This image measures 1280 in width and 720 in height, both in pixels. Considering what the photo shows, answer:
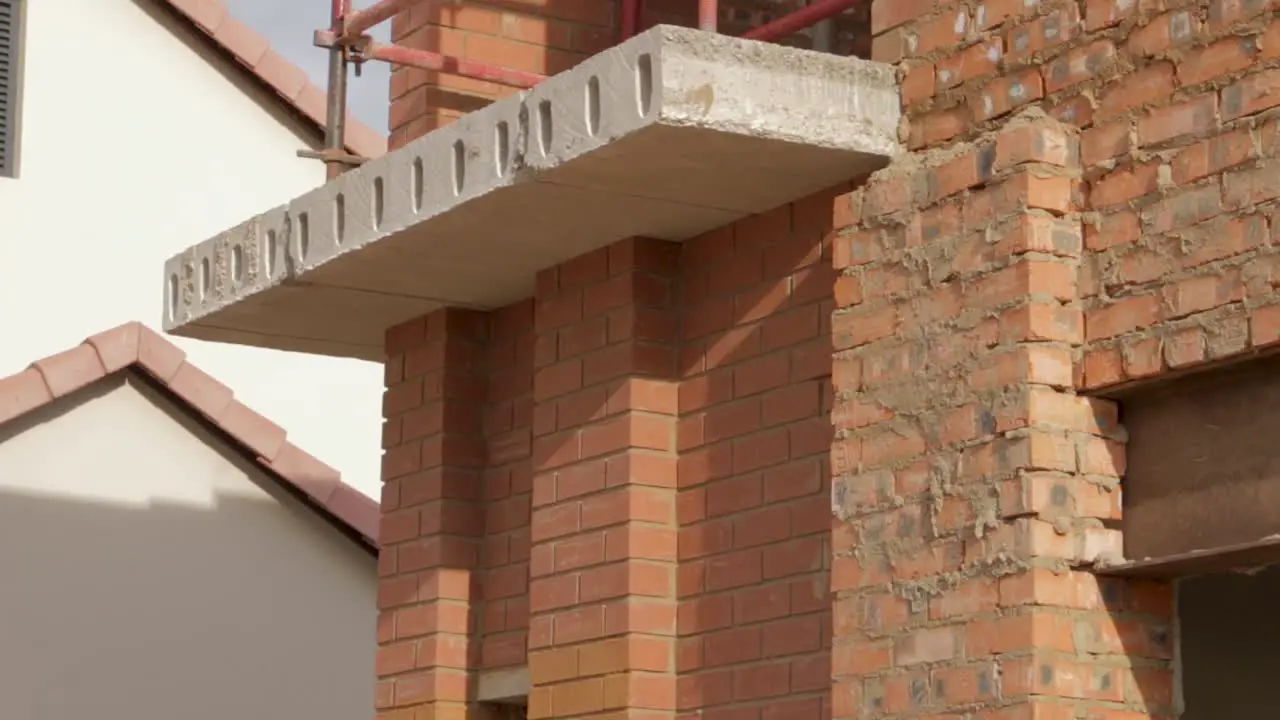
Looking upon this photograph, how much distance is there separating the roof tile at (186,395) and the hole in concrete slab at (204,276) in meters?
5.00

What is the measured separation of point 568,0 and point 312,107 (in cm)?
935

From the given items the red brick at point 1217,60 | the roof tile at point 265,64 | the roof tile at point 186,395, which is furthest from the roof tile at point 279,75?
the red brick at point 1217,60

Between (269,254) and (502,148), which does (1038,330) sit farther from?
(269,254)

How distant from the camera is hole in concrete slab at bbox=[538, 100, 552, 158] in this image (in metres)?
6.40

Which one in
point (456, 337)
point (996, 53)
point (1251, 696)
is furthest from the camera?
point (456, 337)

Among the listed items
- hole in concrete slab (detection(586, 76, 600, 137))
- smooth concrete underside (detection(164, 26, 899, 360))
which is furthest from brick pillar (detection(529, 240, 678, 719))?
hole in concrete slab (detection(586, 76, 600, 137))

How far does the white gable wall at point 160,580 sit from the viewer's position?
12836 mm

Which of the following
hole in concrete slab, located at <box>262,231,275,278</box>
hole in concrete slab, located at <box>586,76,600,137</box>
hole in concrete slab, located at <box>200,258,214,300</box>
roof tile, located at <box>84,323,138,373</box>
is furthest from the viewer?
roof tile, located at <box>84,323,138,373</box>

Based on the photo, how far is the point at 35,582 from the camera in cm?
1283

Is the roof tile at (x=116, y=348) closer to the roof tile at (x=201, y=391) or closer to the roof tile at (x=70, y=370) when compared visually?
the roof tile at (x=70, y=370)

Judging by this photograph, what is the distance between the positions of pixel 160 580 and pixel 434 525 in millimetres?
5592

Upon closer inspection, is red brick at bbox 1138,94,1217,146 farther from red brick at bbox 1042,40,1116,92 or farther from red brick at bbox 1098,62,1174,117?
red brick at bbox 1042,40,1116,92

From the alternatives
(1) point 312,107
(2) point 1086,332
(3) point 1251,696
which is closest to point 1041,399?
(2) point 1086,332

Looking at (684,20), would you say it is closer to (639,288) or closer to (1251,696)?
(639,288)
